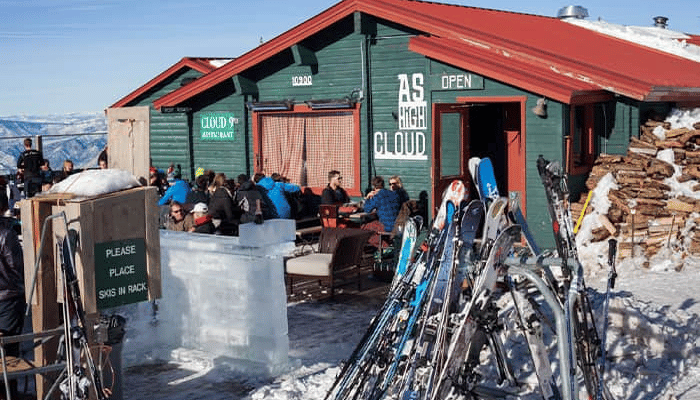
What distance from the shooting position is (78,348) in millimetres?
6266

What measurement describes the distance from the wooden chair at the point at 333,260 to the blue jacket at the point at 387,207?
1.50 m

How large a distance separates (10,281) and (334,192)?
852 centimetres

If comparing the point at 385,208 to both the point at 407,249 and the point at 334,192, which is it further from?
the point at 407,249

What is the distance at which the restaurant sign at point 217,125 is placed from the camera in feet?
61.6

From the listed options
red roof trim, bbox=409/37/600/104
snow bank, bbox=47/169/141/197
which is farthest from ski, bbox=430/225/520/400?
red roof trim, bbox=409/37/600/104

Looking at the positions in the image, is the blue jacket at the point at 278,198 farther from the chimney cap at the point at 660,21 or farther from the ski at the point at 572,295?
the chimney cap at the point at 660,21

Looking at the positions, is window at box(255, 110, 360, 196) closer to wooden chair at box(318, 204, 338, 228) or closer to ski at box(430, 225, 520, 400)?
wooden chair at box(318, 204, 338, 228)

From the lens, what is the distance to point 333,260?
11805 millimetres

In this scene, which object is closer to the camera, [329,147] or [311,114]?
[329,147]

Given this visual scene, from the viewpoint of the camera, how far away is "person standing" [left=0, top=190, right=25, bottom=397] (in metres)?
7.40

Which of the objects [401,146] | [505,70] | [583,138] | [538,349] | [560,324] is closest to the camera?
[560,324]

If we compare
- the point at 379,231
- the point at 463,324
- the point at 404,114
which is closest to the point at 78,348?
the point at 463,324

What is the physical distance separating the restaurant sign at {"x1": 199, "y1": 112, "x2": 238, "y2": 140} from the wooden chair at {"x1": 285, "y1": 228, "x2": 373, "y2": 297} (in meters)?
6.91

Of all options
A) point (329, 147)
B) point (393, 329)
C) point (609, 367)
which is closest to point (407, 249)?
point (393, 329)
